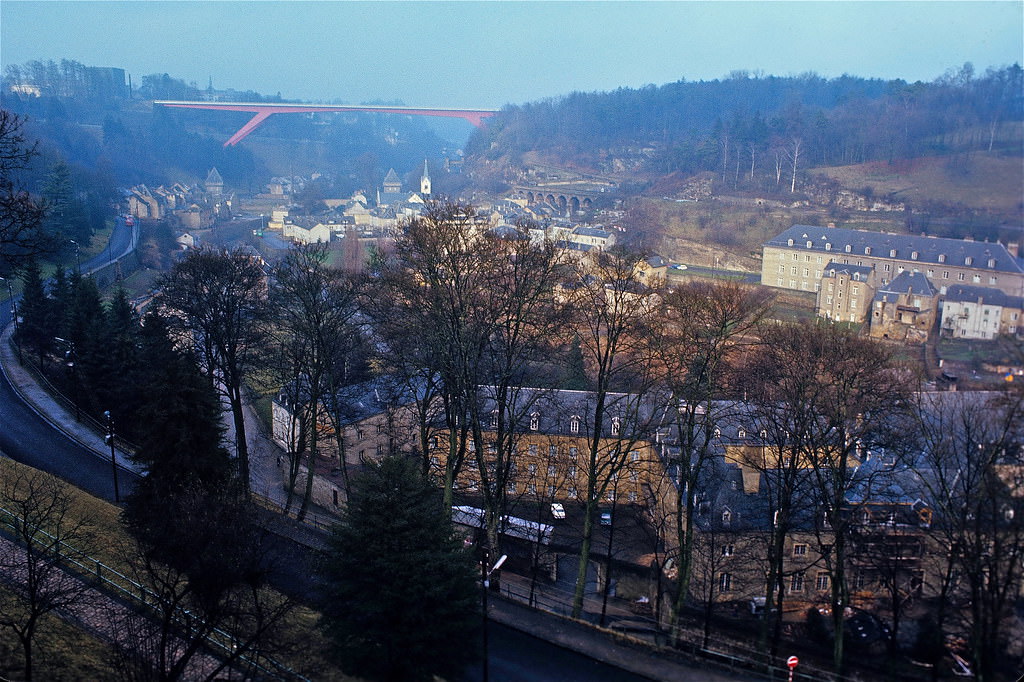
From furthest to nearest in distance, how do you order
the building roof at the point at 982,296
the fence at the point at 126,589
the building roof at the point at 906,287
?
the building roof at the point at 906,287 → the building roof at the point at 982,296 → the fence at the point at 126,589

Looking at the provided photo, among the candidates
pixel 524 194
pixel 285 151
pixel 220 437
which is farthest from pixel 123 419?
pixel 285 151

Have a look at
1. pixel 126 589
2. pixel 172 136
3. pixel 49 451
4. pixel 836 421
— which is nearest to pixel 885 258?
pixel 836 421

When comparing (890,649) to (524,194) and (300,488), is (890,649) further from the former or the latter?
(524,194)

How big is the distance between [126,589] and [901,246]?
599 inches

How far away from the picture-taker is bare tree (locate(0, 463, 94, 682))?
13.5ft

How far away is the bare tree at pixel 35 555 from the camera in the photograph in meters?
4.13

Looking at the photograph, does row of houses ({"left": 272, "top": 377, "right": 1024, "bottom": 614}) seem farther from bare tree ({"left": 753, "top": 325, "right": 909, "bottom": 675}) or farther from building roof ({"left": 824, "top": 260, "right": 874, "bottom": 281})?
building roof ({"left": 824, "top": 260, "right": 874, "bottom": 281})

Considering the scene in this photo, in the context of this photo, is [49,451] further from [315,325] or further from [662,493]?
[662,493]

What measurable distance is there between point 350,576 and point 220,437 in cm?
226

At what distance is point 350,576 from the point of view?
4.82 meters

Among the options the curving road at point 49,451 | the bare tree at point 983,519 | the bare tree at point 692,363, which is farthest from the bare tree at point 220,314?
the bare tree at point 983,519

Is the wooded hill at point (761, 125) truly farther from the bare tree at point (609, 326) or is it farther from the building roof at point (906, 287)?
the bare tree at point (609, 326)

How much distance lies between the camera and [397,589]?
4699 mm

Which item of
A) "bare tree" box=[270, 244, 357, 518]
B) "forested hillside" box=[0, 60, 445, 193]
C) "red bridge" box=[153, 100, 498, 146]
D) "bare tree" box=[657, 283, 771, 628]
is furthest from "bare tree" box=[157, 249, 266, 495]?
"red bridge" box=[153, 100, 498, 146]
